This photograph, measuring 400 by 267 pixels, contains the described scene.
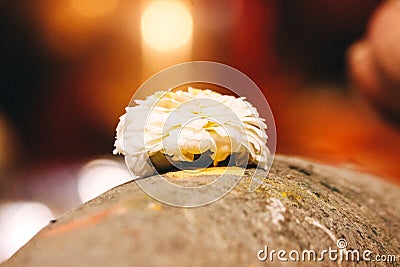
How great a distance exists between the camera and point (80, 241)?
700mm

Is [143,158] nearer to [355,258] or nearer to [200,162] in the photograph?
[200,162]

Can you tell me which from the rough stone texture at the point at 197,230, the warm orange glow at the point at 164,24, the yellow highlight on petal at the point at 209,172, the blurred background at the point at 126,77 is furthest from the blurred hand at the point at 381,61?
the yellow highlight on petal at the point at 209,172

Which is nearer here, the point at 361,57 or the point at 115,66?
the point at 115,66

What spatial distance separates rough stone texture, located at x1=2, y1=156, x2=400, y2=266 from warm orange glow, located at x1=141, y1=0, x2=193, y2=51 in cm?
148

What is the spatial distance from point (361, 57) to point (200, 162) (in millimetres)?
1885

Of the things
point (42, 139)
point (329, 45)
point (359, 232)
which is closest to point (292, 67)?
point (329, 45)

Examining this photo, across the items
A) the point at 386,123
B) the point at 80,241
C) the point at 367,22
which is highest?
the point at 367,22

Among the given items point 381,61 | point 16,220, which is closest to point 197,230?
point 16,220

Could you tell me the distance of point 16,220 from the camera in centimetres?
210

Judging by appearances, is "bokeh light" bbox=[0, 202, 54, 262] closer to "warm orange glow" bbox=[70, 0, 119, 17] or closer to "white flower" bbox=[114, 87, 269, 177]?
"warm orange glow" bbox=[70, 0, 119, 17]

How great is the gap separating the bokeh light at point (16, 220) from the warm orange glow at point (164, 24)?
93cm

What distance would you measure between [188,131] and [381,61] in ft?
5.68

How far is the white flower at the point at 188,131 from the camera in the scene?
86 cm

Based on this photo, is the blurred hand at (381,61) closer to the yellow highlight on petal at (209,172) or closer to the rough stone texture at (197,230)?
the rough stone texture at (197,230)
